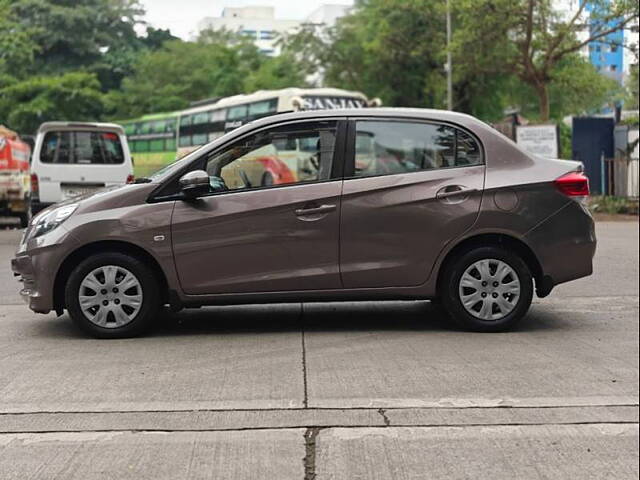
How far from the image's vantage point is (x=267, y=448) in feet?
13.9

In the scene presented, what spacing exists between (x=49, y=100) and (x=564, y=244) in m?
34.3

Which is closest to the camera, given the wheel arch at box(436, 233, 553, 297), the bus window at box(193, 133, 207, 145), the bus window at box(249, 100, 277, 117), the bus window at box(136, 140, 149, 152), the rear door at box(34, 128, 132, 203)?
the wheel arch at box(436, 233, 553, 297)

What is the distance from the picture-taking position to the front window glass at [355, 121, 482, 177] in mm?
6809

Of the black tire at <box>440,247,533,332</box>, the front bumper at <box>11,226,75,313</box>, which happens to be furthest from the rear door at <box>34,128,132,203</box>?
the black tire at <box>440,247,533,332</box>

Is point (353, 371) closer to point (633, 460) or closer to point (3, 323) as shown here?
point (633, 460)

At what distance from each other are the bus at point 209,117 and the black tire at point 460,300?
14705 mm

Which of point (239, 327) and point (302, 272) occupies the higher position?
point (302, 272)

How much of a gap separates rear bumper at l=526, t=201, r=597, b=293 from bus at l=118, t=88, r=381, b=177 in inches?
575

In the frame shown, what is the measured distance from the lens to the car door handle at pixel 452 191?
22.1 feet

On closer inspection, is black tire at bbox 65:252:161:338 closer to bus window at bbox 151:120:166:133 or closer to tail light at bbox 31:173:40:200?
tail light at bbox 31:173:40:200

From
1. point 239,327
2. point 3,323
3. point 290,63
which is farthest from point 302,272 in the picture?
point 290,63

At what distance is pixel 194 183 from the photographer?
659 cm

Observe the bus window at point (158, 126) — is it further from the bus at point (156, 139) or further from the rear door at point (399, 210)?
the rear door at point (399, 210)

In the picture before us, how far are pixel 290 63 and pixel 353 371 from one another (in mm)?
38580
